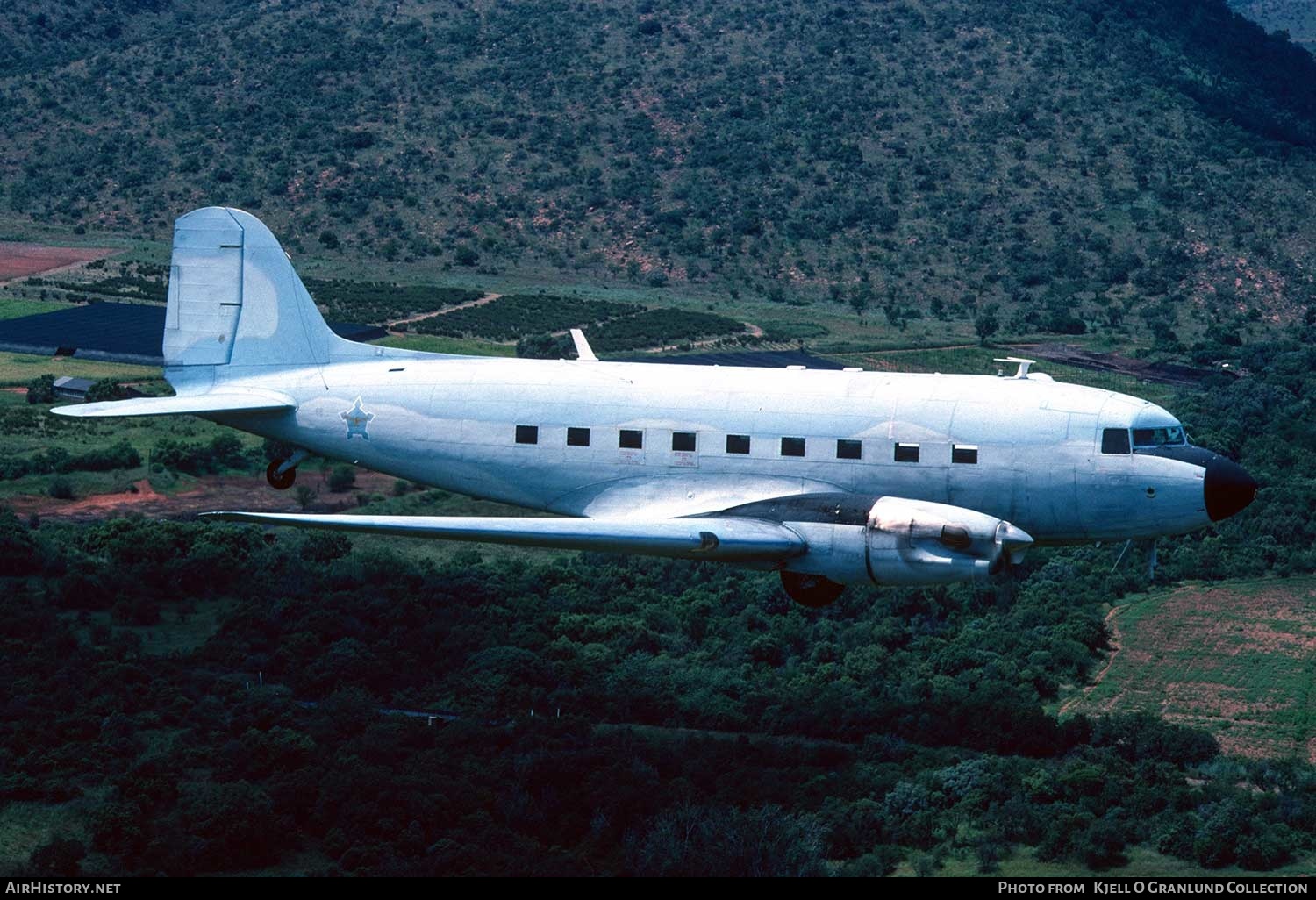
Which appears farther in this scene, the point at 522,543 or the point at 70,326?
the point at 70,326

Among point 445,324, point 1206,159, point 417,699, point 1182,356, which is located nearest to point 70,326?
point 445,324

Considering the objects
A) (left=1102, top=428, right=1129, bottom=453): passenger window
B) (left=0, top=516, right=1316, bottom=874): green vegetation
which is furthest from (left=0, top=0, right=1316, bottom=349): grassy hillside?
(left=1102, top=428, right=1129, bottom=453): passenger window

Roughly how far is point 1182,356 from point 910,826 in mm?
86014

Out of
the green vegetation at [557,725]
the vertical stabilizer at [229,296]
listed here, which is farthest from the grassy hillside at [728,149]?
the vertical stabilizer at [229,296]

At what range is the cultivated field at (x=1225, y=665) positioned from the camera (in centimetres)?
6431

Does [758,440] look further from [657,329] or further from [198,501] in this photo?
[657,329]

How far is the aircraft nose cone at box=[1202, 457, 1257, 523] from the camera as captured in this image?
43188 millimetres

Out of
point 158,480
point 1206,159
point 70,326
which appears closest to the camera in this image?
point 158,480

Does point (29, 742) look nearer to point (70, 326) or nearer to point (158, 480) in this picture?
point (158, 480)

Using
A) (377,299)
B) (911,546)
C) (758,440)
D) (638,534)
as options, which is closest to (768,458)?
(758,440)

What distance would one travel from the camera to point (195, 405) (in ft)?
163

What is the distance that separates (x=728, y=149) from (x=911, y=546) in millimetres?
133083

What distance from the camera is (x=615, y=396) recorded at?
46.7 m

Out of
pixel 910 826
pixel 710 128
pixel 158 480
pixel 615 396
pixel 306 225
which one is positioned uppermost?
pixel 710 128
